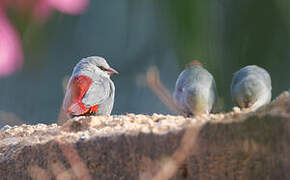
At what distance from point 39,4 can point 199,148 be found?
1.96 ft

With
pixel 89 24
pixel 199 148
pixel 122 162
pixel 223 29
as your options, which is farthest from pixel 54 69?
pixel 223 29

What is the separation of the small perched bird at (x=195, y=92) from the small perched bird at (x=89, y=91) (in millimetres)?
648

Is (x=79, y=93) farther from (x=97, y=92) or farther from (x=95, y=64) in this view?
(x=95, y=64)

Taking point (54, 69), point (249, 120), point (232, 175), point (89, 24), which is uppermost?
point (89, 24)

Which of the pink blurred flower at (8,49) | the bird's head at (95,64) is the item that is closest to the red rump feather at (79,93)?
the bird's head at (95,64)

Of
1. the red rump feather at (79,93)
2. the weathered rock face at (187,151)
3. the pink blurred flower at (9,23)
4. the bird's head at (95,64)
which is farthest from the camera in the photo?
the bird's head at (95,64)

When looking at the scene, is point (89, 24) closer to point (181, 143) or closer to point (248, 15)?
point (181, 143)

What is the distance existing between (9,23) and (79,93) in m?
1.81

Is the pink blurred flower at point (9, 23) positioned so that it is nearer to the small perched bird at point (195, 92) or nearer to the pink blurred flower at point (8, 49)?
the pink blurred flower at point (8, 49)

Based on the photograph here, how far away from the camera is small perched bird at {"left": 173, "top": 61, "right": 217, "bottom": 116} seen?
5.80 feet

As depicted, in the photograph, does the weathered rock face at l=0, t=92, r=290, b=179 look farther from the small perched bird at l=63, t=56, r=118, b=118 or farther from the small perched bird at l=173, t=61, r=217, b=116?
the small perched bird at l=63, t=56, r=118, b=118

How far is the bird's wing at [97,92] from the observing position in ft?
7.90

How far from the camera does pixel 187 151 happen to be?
3.53 feet

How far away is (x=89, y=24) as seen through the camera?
10.3ft
